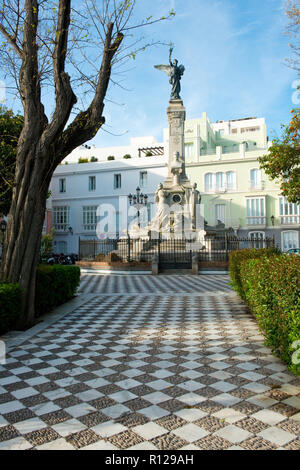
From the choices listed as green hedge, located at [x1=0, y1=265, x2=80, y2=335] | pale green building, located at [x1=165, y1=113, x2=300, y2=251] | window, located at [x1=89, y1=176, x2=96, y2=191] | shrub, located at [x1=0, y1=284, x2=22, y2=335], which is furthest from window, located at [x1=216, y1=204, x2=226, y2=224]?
shrub, located at [x1=0, y1=284, x2=22, y2=335]

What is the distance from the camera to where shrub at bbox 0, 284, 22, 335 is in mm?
6074

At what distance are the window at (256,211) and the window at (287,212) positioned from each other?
1477 mm

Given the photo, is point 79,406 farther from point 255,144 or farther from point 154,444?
point 255,144

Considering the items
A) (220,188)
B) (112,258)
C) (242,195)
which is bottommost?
(112,258)

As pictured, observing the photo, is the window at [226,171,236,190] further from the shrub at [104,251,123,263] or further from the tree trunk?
the tree trunk

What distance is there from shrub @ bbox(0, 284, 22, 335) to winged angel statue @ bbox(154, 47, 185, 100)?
19.0 metres

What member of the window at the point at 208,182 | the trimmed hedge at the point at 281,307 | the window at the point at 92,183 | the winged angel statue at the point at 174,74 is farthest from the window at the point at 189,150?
the trimmed hedge at the point at 281,307

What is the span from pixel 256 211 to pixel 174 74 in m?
14.2

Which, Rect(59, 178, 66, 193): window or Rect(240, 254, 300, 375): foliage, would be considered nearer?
Rect(240, 254, 300, 375): foliage

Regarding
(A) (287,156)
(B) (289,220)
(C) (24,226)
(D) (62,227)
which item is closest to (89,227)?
(D) (62,227)

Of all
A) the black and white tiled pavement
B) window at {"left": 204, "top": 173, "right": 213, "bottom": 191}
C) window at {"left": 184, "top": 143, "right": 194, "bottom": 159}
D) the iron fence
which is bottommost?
the black and white tiled pavement

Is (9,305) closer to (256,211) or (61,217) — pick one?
(256,211)

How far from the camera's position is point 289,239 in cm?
3044

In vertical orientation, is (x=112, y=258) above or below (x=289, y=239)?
below
